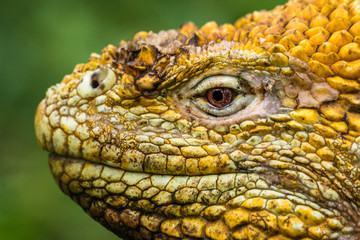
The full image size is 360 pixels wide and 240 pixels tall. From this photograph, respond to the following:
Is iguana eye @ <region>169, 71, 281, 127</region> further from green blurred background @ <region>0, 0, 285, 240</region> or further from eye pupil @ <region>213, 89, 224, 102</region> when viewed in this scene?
green blurred background @ <region>0, 0, 285, 240</region>

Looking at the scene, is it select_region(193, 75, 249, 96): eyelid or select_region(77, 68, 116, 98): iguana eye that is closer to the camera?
select_region(193, 75, 249, 96): eyelid

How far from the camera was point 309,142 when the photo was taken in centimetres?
355

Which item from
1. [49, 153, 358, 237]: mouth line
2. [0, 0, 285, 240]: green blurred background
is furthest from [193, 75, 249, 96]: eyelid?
[0, 0, 285, 240]: green blurred background

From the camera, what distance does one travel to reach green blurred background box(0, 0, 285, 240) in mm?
8453

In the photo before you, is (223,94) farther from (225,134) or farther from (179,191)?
(179,191)

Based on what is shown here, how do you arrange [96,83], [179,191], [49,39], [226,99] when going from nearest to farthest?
[179,191] < [226,99] < [96,83] < [49,39]

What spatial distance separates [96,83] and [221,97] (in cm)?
94

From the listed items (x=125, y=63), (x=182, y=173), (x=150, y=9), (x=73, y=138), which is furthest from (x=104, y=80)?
(x=150, y=9)

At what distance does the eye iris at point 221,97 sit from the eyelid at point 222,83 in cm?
3

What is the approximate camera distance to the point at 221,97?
3789 millimetres

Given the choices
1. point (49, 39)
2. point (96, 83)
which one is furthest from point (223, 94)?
point (49, 39)

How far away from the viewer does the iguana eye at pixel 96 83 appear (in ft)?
13.0

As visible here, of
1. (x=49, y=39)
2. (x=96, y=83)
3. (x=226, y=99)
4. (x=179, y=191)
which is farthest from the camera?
(x=49, y=39)

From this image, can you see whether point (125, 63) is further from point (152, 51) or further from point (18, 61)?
point (18, 61)
